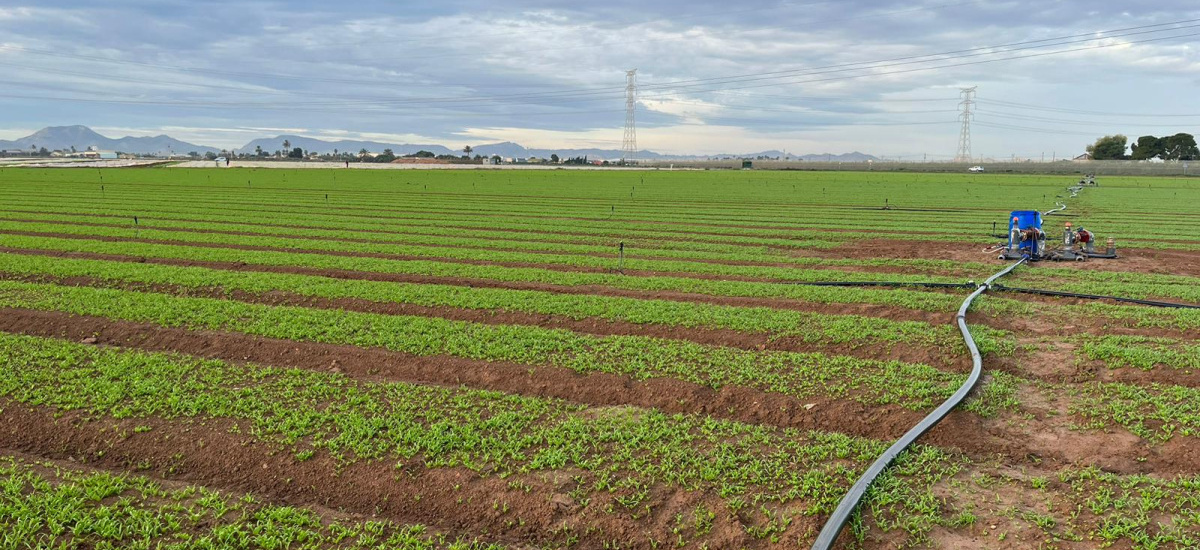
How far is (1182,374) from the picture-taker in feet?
29.0

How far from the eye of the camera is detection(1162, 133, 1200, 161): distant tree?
140250 mm

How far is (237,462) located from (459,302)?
21.4ft

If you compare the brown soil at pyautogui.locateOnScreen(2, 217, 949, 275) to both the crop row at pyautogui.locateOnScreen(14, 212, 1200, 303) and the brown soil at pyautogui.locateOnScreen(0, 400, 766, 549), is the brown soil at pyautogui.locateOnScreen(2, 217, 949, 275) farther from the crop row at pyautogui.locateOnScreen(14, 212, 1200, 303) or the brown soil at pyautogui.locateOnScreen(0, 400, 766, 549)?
the brown soil at pyautogui.locateOnScreen(0, 400, 766, 549)

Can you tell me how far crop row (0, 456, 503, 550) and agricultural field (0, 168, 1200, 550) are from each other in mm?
26

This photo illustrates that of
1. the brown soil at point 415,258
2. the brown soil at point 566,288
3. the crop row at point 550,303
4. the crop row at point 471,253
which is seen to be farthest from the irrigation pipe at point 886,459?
the brown soil at point 415,258

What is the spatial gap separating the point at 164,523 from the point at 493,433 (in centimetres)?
281

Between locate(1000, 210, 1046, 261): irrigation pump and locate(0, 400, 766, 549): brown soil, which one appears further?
locate(1000, 210, 1046, 261): irrigation pump

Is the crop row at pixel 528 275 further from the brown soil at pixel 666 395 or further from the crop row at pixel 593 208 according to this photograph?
the crop row at pixel 593 208

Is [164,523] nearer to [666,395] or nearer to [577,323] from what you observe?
[666,395]

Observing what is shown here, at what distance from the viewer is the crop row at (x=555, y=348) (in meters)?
8.39

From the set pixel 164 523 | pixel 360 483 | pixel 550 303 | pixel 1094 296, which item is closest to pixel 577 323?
pixel 550 303

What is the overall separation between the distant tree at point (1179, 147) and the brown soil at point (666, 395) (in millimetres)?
173559

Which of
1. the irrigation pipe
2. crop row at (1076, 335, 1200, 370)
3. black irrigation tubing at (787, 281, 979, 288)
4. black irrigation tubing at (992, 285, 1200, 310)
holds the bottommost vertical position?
the irrigation pipe

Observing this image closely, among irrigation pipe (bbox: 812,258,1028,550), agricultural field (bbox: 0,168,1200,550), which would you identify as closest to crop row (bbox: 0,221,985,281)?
agricultural field (bbox: 0,168,1200,550)
